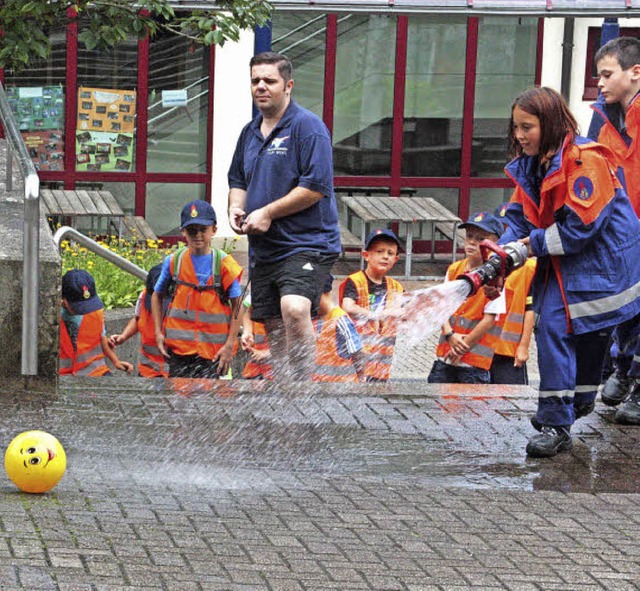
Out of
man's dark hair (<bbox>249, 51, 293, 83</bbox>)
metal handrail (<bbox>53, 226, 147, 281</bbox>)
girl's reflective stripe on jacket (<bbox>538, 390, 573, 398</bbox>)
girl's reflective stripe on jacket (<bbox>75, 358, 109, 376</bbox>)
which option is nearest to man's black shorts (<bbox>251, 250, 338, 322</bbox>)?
man's dark hair (<bbox>249, 51, 293, 83</bbox>)

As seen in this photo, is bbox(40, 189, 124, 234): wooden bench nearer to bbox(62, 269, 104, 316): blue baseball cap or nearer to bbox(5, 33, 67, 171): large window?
bbox(5, 33, 67, 171): large window

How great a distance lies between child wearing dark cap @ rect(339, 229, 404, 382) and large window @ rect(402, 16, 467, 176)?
934cm

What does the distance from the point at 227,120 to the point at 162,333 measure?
8.94 m

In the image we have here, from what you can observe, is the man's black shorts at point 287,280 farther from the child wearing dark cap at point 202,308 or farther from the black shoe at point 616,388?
the black shoe at point 616,388

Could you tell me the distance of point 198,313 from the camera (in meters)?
9.34

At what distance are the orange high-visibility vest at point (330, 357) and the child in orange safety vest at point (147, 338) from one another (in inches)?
50.8

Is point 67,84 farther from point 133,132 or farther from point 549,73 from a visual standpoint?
point 549,73

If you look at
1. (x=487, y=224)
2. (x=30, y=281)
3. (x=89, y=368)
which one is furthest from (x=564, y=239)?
(x=89, y=368)

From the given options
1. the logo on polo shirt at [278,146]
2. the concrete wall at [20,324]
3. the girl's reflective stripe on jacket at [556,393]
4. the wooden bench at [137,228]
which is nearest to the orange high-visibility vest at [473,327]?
the logo on polo shirt at [278,146]

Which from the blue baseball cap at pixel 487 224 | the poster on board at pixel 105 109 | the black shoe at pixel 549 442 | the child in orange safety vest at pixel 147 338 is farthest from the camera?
the poster on board at pixel 105 109

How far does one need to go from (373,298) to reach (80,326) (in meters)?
1.83

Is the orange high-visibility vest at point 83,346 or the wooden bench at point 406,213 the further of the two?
the wooden bench at point 406,213

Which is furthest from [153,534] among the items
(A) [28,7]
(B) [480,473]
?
(A) [28,7]

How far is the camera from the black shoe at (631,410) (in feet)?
26.6
